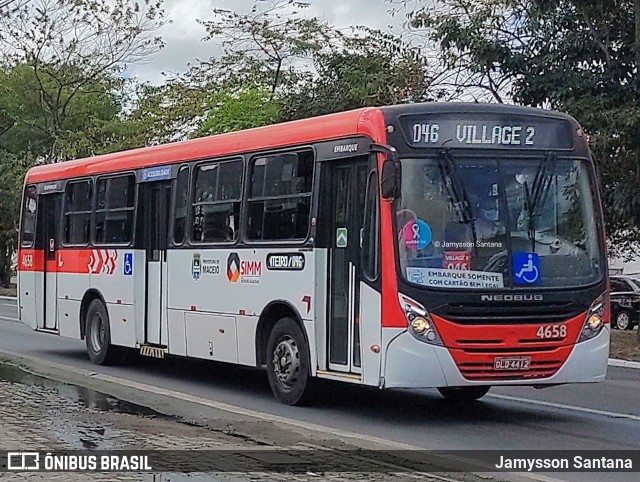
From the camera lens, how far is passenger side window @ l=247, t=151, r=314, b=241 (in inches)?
→ 504

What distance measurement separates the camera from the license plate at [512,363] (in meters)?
11.4

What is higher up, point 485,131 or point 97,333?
point 485,131

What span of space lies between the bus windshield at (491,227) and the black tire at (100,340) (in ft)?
24.6

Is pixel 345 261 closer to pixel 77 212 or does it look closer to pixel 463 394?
pixel 463 394

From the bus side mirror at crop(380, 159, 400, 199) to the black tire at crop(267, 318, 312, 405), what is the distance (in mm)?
2214

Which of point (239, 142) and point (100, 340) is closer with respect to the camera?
point (239, 142)

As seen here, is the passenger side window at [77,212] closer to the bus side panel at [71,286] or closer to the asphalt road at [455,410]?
the bus side panel at [71,286]

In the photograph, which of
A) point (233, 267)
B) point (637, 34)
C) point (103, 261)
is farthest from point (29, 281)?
point (637, 34)

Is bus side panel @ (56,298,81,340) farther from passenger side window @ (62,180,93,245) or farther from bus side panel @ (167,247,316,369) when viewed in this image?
bus side panel @ (167,247,316,369)

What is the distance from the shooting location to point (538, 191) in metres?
11.8

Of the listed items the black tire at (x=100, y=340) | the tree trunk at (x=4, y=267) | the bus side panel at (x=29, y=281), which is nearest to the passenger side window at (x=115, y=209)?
the black tire at (x=100, y=340)

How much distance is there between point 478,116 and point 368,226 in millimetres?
1608

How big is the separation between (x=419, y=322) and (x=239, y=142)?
4099mm

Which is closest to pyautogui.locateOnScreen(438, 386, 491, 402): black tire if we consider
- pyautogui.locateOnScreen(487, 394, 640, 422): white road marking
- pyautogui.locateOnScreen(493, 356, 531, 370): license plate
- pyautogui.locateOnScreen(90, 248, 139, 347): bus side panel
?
pyautogui.locateOnScreen(487, 394, 640, 422): white road marking
